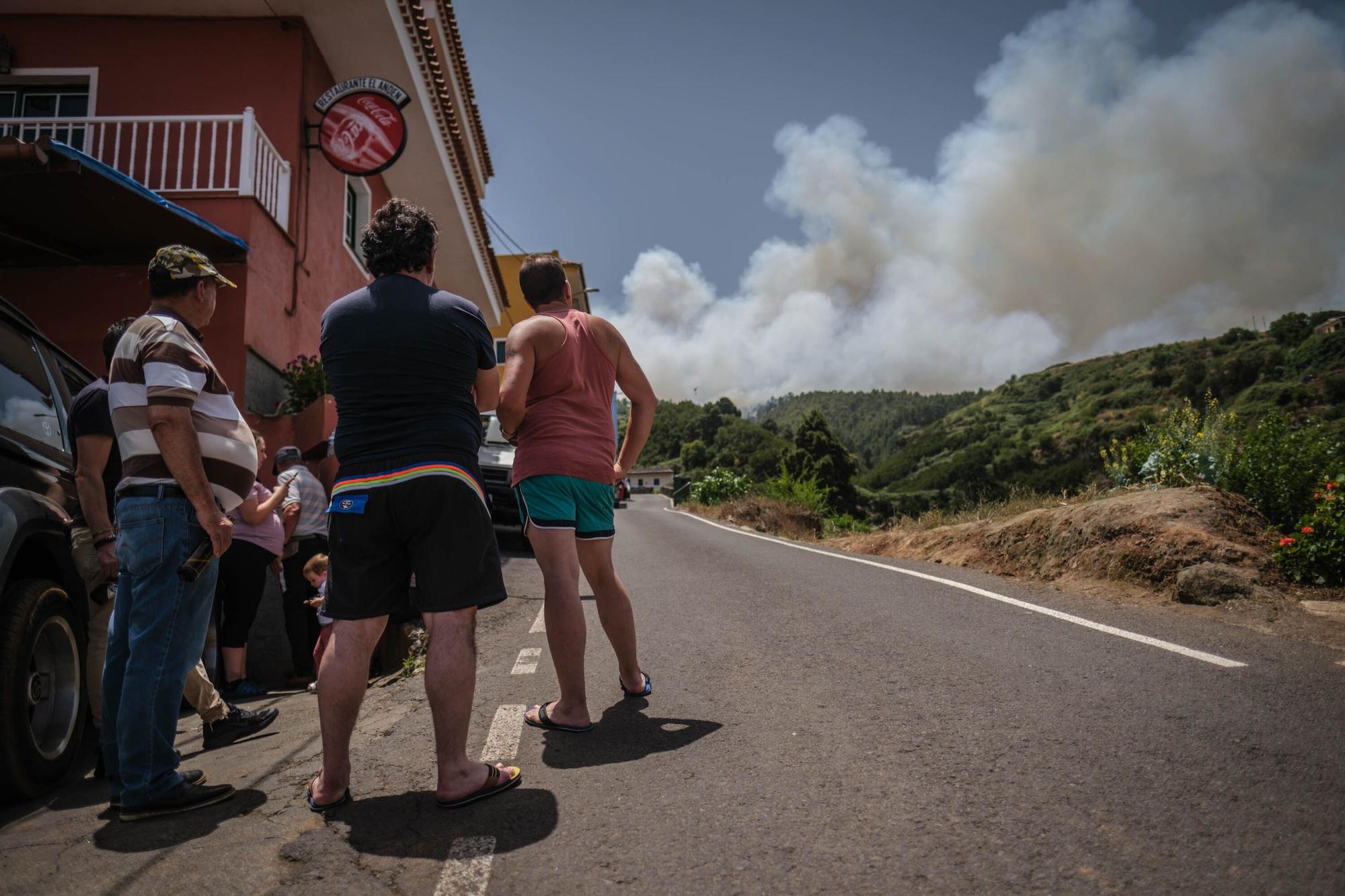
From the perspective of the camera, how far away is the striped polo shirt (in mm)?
2809

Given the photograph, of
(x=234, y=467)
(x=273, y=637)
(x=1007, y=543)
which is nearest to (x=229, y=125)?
(x=273, y=637)

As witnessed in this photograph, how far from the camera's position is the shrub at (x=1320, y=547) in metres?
5.79

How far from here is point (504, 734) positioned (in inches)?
129

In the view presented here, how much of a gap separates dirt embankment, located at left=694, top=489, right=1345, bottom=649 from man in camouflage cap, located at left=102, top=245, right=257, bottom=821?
5.56 metres

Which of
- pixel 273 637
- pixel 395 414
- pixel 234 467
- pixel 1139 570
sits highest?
pixel 395 414

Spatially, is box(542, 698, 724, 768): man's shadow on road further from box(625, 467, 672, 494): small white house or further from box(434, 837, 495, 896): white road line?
box(625, 467, 672, 494): small white house

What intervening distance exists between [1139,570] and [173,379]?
265 inches

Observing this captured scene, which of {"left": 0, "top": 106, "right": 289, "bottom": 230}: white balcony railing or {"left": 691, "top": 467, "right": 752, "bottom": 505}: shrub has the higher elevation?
{"left": 0, "top": 106, "right": 289, "bottom": 230}: white balcony railing

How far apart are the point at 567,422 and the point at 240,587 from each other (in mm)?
2916

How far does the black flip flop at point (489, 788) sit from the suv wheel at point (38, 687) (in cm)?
164

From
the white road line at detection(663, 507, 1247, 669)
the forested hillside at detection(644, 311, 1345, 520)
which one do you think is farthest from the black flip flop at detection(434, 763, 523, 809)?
the forested hillside at detection(644, 311, 1345, 520)

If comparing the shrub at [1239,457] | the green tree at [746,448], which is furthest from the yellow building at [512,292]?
the green tree at [746,448]

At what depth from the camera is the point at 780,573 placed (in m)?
8.75

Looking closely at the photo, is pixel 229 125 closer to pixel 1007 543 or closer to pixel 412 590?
pixel 412 590
